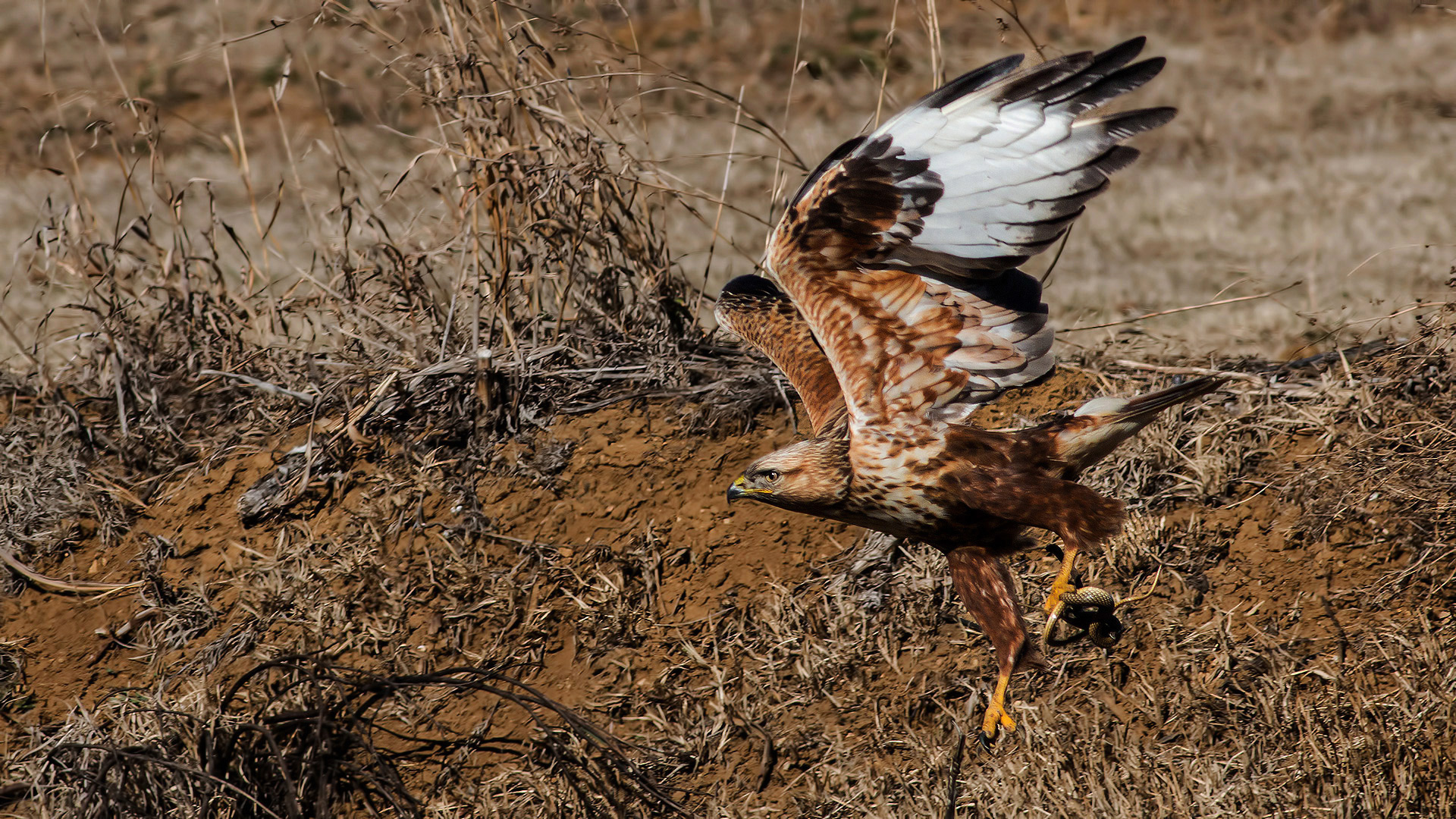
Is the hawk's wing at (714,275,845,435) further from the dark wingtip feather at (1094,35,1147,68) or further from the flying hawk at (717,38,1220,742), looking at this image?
the dark wingtip feather at (1094,35,1147,68)

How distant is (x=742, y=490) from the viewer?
3426 millimetres

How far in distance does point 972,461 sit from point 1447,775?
4.46 feet

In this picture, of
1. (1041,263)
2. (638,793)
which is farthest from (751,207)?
(638,793)

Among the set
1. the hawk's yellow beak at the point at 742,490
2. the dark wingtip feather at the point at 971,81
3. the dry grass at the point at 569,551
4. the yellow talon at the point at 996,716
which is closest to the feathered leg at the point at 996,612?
the yellow talon at the point at 996,716

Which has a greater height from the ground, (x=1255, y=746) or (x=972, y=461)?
(x=972, y=461)

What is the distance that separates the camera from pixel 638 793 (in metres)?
3.37

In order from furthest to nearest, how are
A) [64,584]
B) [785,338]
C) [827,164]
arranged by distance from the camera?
[64,584] → [785,338] → [827,164]

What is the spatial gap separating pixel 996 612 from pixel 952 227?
100cm

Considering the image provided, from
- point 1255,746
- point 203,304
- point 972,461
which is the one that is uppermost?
point 972,461

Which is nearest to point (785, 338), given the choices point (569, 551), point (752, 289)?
point (752, 289)

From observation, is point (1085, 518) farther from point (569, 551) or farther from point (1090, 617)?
point (569, 551)

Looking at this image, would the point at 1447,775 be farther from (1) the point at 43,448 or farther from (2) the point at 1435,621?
(1) the point at 43,448

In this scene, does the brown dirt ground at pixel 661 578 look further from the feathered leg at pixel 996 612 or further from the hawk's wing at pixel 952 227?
the hawk's wing at pixel 952 227

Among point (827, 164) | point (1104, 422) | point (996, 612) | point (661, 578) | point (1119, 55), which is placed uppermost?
point (1119, 55)
